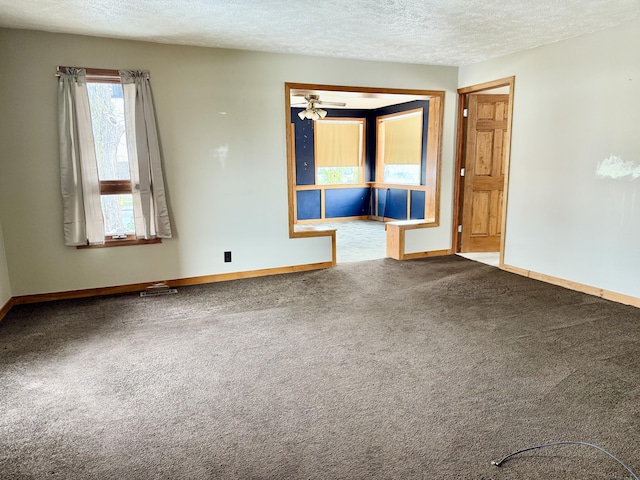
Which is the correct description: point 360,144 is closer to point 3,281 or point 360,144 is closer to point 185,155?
point 185,155

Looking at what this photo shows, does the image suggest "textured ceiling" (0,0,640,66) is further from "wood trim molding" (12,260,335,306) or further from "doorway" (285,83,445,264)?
"doorway" (285,83,445,264)

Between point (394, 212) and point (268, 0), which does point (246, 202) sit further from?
point (394, 212)

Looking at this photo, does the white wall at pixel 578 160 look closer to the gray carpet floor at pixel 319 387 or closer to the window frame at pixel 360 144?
the gray carpet floor at pixel 319 387

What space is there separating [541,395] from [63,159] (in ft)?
14.0

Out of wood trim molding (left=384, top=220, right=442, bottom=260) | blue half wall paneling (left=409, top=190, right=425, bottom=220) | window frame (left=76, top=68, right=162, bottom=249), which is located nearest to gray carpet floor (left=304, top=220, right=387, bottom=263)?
wood trim molding (left=384, top=220, right=442, bottom=260)

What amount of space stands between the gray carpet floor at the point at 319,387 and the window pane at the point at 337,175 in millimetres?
5719

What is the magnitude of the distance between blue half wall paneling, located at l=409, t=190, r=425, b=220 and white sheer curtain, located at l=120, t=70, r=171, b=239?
5.34 m

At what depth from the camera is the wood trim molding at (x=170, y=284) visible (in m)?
4.06

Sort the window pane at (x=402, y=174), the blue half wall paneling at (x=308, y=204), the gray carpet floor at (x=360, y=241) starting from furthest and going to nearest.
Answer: the blue half wall paneling at (x=308, y=204) < the window pane at (x=402, y=174) < the gray carpet floor at (x=360, y=241)

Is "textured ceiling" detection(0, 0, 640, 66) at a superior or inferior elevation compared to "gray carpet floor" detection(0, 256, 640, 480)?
superior

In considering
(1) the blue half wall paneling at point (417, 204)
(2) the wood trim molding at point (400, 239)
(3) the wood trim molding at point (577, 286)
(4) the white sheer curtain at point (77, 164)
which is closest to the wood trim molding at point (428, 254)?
(2) the wood trim molding at point (400, 239)

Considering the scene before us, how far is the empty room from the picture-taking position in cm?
201

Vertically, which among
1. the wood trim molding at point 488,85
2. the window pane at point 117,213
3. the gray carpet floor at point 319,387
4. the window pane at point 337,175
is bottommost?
the gray carpet floor at point 319,387

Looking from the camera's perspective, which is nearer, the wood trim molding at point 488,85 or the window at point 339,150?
the wood trim molding at point 488,85
